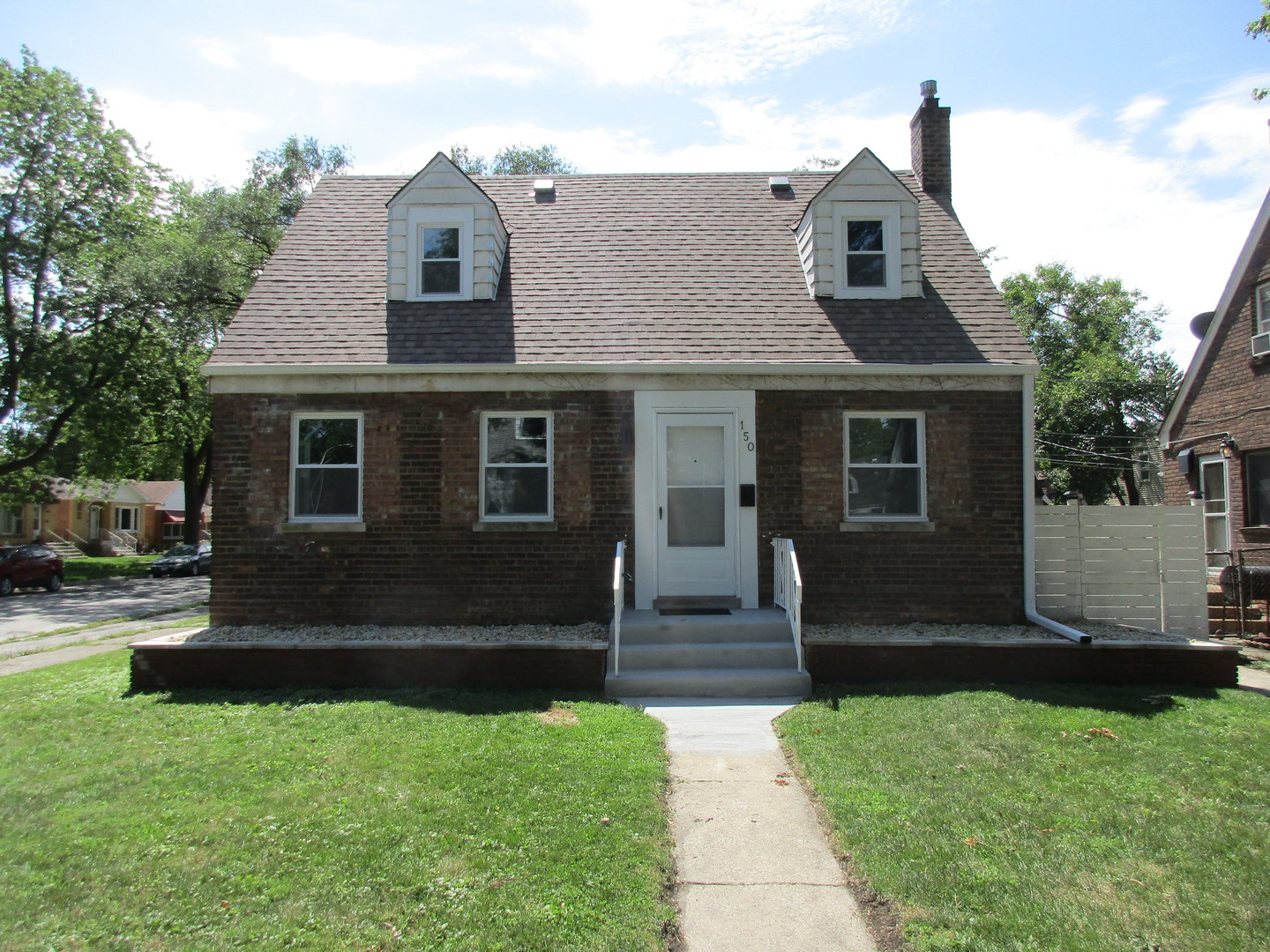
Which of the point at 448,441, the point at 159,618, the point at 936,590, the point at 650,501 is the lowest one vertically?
the point at 159,618

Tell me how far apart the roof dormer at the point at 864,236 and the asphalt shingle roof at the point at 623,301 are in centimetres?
28

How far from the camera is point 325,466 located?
380 inches

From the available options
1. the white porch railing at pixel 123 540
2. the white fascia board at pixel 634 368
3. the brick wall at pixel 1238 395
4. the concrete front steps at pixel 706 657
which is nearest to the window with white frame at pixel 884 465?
the white fascia board at pixel 634 368

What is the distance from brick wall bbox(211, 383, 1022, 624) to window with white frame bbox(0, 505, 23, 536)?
45.3m

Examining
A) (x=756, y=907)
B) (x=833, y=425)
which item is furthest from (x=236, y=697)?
(x=833, y=425)

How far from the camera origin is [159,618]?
16641 mm

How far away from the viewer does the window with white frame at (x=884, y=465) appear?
31.5 ft

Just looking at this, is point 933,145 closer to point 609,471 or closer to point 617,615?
point 609,471

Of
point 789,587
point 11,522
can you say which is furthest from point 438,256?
point 11,522

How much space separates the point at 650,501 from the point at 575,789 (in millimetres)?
4809

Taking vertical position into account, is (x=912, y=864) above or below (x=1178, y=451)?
below

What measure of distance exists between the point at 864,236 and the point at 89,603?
21414 millimetres

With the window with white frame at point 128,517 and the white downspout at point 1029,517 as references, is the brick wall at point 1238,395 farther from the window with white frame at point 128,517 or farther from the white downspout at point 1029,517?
the window with white frame at point 128,517

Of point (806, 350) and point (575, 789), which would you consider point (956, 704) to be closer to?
point (575, 789)
